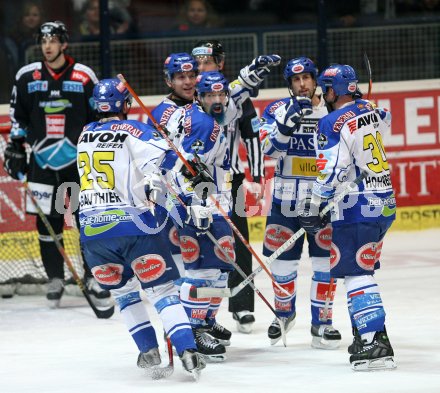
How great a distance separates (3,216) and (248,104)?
2362 millimetres

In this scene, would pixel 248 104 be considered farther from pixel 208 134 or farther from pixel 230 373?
pixel 230 373

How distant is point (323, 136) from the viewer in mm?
5492

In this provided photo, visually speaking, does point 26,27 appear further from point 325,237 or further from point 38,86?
point 325,237

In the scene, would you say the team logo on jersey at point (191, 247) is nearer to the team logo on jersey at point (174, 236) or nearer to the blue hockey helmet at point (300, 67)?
the team logo on jersey at point (174, 236)

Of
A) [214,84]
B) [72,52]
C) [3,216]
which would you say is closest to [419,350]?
[214,84]

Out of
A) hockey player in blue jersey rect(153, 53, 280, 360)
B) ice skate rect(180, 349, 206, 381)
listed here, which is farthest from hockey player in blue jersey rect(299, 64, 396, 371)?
ice skate rect(180, 349, 206, 381)

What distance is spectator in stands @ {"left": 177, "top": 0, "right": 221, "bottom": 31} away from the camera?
375 inches

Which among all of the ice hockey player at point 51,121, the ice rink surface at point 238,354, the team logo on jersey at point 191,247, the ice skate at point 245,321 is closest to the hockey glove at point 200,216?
the team logo on jersey at point 191,247

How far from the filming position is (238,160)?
6.73 m

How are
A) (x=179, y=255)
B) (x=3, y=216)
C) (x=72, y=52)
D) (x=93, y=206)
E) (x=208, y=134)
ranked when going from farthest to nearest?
(x=72, y=52)
(x=3, y=216)
(x=179, y=255)
(x=208, y=134)
(x=93, y=206)

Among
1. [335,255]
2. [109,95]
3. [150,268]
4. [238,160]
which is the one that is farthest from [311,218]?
[238,160]

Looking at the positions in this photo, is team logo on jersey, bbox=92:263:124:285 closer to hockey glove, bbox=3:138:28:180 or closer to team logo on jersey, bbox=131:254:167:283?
team logo on jersey, bbox=131:254:167:283

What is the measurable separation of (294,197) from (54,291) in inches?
76.3

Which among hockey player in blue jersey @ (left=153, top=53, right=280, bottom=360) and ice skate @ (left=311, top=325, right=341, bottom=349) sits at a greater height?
hockey player in blue jersey @ (left=153, top=53, right=280, bottom=360)
